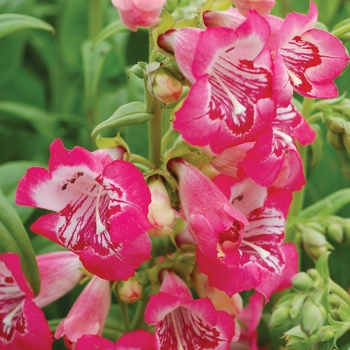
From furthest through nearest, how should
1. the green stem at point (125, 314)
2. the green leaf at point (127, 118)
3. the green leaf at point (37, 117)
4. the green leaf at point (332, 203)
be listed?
the green leaf at point (37, 117) → the green leaf at point (332, 203) → the green stem at point (125, 314) → the green leaf at point (127, 118)

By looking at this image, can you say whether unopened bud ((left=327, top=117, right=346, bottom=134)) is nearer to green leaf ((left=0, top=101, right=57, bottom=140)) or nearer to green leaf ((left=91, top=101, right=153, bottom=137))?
green leaf ((left=91, top=101, right=153, bottom=137))

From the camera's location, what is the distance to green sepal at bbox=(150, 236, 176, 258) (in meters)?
1.07

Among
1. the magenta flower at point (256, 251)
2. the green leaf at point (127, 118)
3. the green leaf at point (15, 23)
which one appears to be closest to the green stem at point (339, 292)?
the magenta flower at point (256, 251)

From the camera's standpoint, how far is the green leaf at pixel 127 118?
0.94 m

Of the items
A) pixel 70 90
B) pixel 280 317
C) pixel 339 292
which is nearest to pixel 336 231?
pixel 339 292

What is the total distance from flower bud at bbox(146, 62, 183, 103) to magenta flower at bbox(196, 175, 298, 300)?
0.63 ft

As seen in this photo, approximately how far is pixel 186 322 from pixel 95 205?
229 millimetres

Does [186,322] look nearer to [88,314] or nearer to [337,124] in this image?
[88,314]

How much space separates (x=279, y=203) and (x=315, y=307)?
0.18 meters

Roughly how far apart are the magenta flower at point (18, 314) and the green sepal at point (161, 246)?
185mm

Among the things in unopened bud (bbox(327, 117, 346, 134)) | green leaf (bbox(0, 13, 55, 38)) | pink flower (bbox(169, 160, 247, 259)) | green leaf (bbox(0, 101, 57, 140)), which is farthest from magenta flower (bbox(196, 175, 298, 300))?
green leaf (bbox(0, 101, 57, 140))

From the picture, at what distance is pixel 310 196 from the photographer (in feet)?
5.15

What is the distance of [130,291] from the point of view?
1059mm

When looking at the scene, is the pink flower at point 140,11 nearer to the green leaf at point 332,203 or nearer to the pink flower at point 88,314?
the pink flower at point 88,314
